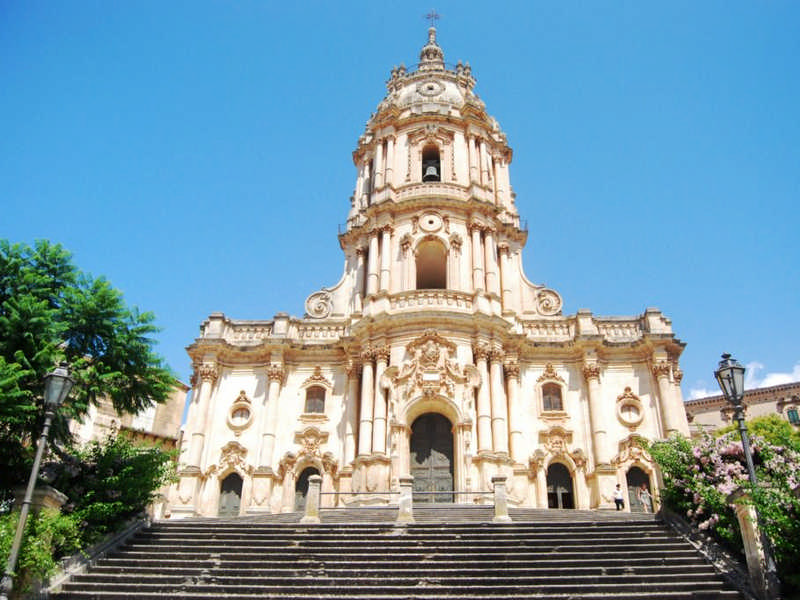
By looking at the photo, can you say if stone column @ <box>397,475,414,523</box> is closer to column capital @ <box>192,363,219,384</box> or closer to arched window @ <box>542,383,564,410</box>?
arched window @ <box>542,383,564,410</box>

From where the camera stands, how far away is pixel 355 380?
98.8ft

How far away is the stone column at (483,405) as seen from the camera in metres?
26.8

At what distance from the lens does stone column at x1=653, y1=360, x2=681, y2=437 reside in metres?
28.4

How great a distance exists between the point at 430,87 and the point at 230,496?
25.6 meters

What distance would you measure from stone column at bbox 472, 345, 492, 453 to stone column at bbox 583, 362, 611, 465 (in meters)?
4.93

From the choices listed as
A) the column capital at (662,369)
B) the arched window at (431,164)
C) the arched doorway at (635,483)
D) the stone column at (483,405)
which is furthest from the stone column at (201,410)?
the column capital at (662,369)

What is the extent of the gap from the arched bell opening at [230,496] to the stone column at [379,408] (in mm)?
6816

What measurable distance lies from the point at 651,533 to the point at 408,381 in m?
12.9

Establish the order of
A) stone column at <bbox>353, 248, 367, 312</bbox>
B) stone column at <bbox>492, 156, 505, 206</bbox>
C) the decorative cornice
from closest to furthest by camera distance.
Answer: the decorative cornice, stone column at <bbox>353, 248, 367, 312</bbox>, stone column at <bbox>492, 156, 505, 206</bbox>

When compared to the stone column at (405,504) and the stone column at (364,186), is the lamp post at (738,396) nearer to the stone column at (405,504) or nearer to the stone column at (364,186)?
the stone column at (405,504)

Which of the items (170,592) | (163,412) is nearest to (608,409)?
(170,592)

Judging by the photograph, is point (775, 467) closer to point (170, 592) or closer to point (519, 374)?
point (170, 592)

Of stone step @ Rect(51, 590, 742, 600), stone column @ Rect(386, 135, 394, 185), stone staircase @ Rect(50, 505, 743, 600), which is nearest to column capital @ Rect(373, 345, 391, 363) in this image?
stone column @ Rect(386, 135, 394, 185)

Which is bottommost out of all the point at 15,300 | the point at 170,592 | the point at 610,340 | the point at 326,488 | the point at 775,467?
the point at 170,592
